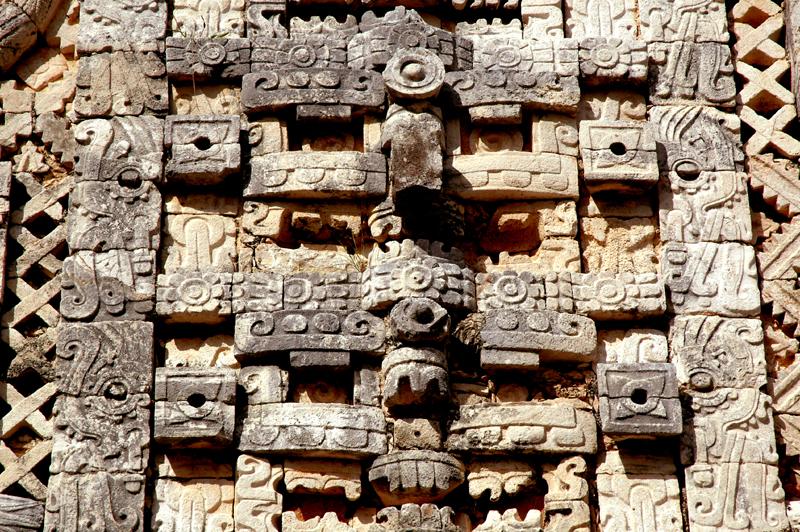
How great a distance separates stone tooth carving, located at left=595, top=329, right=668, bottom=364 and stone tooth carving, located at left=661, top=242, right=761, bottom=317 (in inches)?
7.6

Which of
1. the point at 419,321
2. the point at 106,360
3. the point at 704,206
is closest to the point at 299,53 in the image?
the point at 419,321

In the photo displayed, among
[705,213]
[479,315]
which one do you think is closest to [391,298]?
[479,315]

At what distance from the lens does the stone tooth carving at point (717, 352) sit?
997cm

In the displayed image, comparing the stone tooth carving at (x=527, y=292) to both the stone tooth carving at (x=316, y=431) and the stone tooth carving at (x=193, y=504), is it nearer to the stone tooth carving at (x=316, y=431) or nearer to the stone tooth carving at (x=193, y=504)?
the stone tooth carving at (x=316, y=431)

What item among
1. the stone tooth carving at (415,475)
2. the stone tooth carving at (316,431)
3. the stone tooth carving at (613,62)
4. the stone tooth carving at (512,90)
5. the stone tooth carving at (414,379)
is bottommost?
the stone tooth carving at (415,475)

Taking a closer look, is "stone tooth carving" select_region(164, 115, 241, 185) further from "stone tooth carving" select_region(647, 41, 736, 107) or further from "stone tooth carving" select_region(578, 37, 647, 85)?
"stone tooth carving" select_region(647, 41, 736, 107)

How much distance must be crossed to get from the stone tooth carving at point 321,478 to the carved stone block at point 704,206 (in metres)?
2.11

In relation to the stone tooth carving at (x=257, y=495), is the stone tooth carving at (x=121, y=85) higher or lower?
higher

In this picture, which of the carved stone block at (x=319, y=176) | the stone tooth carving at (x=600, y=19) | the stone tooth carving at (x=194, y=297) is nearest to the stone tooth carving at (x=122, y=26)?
the carved stone block at (x=319, y=176)

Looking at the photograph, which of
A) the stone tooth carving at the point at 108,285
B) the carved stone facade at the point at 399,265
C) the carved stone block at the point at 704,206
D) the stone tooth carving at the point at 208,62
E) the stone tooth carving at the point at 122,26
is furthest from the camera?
the stone tooth carving at the point at 122,26

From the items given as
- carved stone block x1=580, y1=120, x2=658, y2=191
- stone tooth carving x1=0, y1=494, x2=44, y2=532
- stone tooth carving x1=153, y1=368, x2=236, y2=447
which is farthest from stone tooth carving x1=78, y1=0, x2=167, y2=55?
stone tooth carving x1=0, y1=494, x2=44, y2=532

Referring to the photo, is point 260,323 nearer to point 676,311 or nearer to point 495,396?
point 495,396

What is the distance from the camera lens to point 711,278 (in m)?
10.2

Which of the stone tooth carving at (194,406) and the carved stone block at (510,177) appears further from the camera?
the carved stone block at (510,177)
